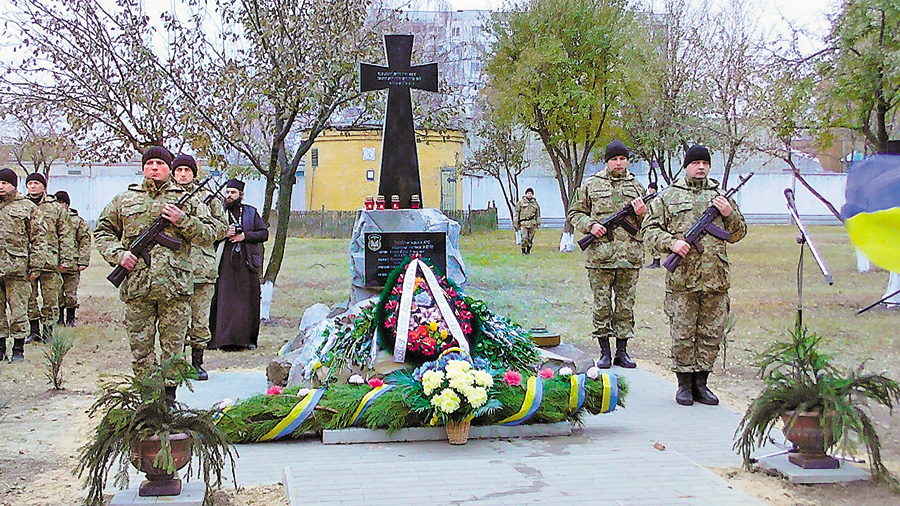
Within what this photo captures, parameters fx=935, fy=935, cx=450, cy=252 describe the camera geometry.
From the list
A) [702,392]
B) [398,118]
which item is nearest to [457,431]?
[702,392]

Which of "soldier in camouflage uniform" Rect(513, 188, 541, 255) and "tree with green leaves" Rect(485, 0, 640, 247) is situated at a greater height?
"tree with green leaves" Rect(485, 0, 640, 247)

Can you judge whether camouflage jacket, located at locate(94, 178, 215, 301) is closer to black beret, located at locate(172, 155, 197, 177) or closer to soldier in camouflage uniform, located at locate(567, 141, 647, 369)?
black beret, located at locate(172, 155, 197, 177)

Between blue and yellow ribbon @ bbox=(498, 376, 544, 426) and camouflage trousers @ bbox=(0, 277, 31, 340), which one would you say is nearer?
blue and yellow ribbon @ bbox=(498, 376, 544, 426)

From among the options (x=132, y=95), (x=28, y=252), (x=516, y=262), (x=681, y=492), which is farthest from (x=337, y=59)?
(x=516, y=262)

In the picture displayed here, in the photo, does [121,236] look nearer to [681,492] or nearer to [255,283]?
[255,283]

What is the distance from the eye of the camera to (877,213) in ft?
3.33

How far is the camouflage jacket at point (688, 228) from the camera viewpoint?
24.9 ft

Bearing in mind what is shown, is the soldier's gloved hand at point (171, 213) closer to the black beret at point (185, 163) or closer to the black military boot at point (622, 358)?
the black beret at point (185, 163)

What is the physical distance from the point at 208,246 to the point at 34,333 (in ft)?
16.4

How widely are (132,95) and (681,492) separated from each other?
1092cm

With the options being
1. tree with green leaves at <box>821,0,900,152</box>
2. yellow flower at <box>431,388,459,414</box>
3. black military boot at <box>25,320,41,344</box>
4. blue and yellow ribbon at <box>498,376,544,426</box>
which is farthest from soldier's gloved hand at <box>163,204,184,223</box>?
tree with green leaves at <box>821,0,900,152</box>

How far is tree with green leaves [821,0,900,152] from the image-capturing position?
12.5 m

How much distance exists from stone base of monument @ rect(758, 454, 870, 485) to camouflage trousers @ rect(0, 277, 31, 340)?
27.1 feet

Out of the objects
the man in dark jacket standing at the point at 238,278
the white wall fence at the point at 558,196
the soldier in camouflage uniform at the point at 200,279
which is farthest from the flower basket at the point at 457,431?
the white wall fence at the point at 558,196
